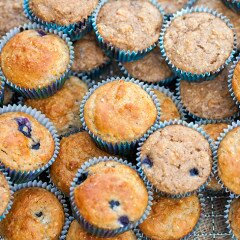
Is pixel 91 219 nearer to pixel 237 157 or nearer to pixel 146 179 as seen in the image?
pixel 146 179

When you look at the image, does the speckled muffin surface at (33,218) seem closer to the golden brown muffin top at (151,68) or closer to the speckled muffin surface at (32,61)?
the speckled muffin surface at (32,61)

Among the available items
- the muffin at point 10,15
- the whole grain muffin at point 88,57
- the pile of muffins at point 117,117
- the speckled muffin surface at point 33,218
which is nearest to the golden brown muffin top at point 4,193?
the pile of muffins at point 117,117

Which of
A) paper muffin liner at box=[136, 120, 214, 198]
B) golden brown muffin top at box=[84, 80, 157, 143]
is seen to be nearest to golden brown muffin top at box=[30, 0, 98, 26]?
golden brown muffin top at box=[84, 80, 157, 143]

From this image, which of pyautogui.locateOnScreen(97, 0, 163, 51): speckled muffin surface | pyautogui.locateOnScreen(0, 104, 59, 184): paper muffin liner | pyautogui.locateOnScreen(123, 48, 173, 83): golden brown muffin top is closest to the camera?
pyautogui.locateOnScreen(0, 104, 59, 184): paper muffin liner

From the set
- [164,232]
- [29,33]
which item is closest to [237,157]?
[164,232]

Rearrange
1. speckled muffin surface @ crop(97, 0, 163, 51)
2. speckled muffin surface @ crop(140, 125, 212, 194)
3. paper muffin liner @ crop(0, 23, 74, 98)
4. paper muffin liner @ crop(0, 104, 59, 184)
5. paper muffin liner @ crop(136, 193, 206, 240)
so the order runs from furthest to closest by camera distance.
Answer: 1. speckled muffin surface @ crop(97, 0, 163, 51)
2. paper muffin liner @ crop(0, 23, 74, 98)
3. paper muffin liner @ crop(136, 193, 206, 240)
4. paper muffin liner @ crop(0, 104, 59, 184)
5. speckled muffin surface @ crop(140, 125, 212, 194)

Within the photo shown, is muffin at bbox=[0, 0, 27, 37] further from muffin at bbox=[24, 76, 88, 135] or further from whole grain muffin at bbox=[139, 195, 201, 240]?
whole grain muffin at bbox=[139, 195, 201, 240]

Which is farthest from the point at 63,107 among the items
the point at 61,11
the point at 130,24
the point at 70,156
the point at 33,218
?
the point at 33,218

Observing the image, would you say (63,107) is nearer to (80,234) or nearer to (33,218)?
(33,218)
